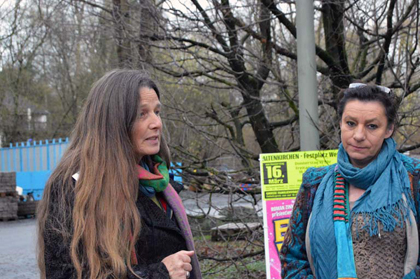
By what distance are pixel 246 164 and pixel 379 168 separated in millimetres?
4023

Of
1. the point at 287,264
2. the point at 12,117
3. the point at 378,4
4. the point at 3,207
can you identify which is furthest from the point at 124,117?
the point at 12,117

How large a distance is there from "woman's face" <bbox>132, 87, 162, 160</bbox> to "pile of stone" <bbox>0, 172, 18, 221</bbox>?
14.9 metres

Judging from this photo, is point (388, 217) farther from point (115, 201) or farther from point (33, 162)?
point (33, 162)

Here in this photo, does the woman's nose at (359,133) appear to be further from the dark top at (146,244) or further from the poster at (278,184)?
the poster at (278,184)

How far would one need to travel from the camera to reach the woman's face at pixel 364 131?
2553mm

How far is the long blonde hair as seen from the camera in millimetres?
2186

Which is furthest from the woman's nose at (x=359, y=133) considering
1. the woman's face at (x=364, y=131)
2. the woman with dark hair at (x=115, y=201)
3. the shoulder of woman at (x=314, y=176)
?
the woman with dark hair at (x=115, y=201)

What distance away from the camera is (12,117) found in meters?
29.4

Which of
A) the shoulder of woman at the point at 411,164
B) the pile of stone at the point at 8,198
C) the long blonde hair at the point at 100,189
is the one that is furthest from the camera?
the pile of stone at the point at 8,198

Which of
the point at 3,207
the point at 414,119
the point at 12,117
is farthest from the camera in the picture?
the point at 12,117

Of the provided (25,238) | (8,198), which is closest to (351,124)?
(25,238)

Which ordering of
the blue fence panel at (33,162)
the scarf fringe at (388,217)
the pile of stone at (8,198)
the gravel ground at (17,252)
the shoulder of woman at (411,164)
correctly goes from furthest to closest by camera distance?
the blue fence panel at (33,162)
the pile of stone at (8,198)
the gravel ground at (17,252)
the shoulder of woman at (411,164)
the scarf fringe at (388,217)

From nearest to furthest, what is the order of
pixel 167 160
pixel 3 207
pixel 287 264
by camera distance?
1. pixel 287 264
2. pixel 167 160
3. pixel 3 207

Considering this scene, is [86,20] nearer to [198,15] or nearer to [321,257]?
[198,15]
